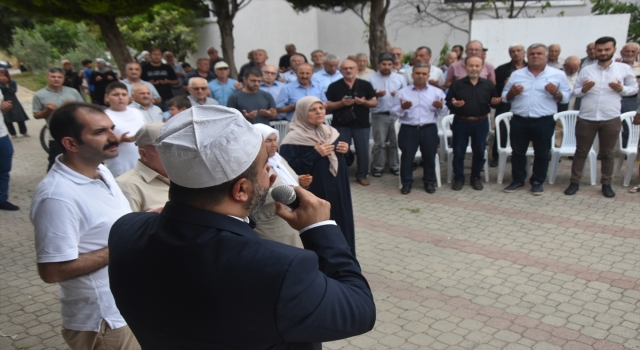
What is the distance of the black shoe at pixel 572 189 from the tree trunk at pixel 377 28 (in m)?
5.88

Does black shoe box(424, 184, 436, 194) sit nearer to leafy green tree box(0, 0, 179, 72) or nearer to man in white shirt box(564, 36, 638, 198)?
man in white shirt box(564, 36, 638, 198)

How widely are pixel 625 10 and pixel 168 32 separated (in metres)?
14.6

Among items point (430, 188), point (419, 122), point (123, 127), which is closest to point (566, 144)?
point (430, 188)

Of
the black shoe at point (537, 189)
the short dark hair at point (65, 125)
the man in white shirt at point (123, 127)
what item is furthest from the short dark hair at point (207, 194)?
the black shoe at point (537, 189)

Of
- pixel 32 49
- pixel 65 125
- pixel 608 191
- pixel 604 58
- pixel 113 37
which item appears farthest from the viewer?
pixel 32 49

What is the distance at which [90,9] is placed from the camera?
8539mm

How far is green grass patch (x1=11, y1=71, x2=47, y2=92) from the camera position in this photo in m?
20.5

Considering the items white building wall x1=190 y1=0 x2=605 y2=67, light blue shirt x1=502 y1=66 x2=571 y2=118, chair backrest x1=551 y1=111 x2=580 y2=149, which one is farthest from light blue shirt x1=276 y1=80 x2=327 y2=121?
white building wall x1=190 y1=0 x2=605 y2=67

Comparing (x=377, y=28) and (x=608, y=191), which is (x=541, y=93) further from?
(x=377, y=28)

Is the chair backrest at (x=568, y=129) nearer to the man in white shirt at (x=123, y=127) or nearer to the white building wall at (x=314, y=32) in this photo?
the man in white shirt at (x=123, y=127)

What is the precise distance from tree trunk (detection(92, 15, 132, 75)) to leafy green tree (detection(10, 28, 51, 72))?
15.1 m

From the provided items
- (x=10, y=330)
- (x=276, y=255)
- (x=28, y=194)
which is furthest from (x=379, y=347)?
(x=28, y=194)

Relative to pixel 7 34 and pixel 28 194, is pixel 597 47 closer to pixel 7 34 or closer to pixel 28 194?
pixel 28 194

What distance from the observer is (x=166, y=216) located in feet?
4.66
